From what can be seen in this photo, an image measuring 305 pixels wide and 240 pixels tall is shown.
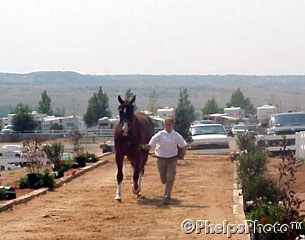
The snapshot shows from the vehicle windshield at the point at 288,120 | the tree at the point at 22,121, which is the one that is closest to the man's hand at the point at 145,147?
the vehicle windshield at the point at 288,120

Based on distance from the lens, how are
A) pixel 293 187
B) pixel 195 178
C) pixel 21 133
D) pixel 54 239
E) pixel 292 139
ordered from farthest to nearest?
pixel 21 133, pixel 292 139, pixel 195 178, pixel 293 187, pixel 54 239

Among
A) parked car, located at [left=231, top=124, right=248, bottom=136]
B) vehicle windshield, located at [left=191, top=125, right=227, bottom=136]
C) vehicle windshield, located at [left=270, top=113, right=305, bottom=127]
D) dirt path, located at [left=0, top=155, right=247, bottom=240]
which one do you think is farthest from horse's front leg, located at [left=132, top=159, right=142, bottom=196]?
vehicle windshield, located at [left=270, top=113, right=305, bottom=127]

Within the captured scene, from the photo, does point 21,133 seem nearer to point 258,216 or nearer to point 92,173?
point 92,173

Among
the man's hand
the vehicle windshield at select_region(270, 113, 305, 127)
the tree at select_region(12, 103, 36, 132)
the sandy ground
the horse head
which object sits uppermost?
the horse head

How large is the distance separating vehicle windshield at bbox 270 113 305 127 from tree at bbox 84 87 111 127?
4992 centimetres

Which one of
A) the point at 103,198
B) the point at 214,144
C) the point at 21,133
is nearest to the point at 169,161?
the point at 103,198

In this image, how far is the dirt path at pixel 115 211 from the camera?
12.0 m

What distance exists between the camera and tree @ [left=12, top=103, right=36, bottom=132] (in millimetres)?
74544

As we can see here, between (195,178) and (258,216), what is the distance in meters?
9.91

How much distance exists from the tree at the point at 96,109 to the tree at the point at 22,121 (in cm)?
1024

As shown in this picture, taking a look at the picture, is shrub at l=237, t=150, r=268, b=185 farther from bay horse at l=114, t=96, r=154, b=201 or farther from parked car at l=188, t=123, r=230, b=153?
parked car at l=188, t=123, r=230, b=153

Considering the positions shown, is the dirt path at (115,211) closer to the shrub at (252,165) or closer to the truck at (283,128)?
the shrub at (252,165)

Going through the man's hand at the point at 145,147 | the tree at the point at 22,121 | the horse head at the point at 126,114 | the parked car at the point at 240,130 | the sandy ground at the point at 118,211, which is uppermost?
the horse head at the point at 126,114

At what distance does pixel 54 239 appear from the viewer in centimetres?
1147
